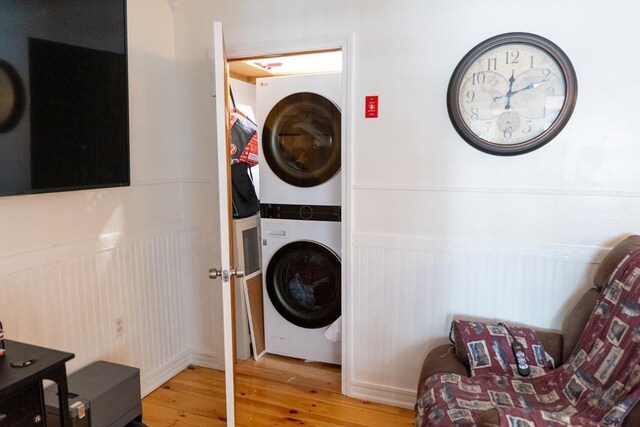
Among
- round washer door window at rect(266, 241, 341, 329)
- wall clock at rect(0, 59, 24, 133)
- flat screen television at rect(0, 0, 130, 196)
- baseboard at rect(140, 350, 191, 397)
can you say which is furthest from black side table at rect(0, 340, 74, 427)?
round washer door window at rect(266, 241, 341, 329)

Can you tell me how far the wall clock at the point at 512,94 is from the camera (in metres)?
1.97

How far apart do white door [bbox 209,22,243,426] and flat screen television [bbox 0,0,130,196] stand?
0.53 meters

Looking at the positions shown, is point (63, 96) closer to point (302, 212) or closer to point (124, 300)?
point (124, 300)

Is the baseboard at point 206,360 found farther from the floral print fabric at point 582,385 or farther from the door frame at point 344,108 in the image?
the floral print fabric at point 582,385

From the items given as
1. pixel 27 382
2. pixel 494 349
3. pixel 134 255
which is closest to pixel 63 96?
pixel 134 255

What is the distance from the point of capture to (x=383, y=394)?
246 cm

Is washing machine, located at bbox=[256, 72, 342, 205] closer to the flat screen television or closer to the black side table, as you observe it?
the flat screen television

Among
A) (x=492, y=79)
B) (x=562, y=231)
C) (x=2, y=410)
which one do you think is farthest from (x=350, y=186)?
(x=2, y=410)

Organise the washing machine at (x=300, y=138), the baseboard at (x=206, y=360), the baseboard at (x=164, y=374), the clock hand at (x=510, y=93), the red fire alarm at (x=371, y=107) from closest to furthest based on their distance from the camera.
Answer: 1. the clock hand at (x=510, y=93)
2. the red fire alarm at (x=371, y=107)
3. the baseboard at (x=164, y=374)
4. the washing machine at (x=300, y=138)
5. the baseboard at (x=206, y=360)

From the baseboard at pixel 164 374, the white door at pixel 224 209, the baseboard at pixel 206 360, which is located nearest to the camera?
the white door at pixel 224 209

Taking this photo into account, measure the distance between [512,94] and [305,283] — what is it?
1776 mm

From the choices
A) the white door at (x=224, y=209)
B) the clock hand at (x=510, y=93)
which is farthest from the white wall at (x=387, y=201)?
the white door at (x=224, y=209)

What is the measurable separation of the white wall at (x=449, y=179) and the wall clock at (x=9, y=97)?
1.26m

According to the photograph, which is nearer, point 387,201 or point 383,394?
point 387,201
